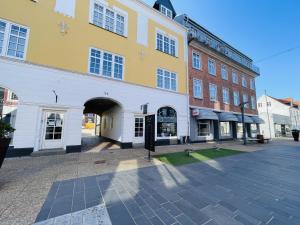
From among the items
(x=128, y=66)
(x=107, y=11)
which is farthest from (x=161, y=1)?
(x=128, y=66)

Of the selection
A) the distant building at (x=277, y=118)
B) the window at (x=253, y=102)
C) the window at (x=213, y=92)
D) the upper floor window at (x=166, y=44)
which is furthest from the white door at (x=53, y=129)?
the distant building at (x=277, y=118)

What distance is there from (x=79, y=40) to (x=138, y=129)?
24.5 ft

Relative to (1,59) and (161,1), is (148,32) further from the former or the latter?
(1,59)

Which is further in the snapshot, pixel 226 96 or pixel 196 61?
pixel 226 96

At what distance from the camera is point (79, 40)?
370 inches

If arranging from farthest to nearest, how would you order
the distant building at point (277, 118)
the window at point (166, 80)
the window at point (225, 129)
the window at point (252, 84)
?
the distant building at point (277, 118) → the window at point (252, 84) → the window at point (225, 129) → the window at point (166, 80)

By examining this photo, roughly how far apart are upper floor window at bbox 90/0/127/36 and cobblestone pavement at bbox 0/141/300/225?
9976 millimetres

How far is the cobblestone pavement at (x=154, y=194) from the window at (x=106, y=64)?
21.9 ft

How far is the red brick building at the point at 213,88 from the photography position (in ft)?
51.3

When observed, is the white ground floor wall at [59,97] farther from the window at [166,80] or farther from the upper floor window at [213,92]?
the upper floor window at [213,92]

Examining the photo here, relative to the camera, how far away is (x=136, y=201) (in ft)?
10.8

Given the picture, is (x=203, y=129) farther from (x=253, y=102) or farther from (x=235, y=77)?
(x=253, y=102)

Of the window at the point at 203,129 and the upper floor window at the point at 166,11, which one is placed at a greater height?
the upper floor window at the point at 166,11

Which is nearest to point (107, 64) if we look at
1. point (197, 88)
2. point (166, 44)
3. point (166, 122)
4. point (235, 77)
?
point (166, 44)
